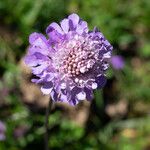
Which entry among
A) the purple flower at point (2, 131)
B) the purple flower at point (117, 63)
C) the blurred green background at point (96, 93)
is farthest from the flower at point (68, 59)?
the purple flower at point (117, 63)

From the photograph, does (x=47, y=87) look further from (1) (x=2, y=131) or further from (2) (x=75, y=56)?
(1) (x=2, y=131)

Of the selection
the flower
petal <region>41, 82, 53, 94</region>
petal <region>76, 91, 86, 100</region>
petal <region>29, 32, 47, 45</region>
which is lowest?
petal <region>76, 91, 86, 100</region>

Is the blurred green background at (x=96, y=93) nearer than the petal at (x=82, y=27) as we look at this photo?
No

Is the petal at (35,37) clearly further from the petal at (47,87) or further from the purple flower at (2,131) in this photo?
the purple flower at (2,131)

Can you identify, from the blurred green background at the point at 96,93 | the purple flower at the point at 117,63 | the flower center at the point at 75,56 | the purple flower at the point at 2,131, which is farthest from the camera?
the purple flower at the point at 117,63

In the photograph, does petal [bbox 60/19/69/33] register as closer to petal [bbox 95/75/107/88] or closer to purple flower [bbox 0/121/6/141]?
petal [bbox 95/75/107/88]

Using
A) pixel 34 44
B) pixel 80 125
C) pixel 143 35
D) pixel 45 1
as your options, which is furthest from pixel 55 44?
pixel 143 35

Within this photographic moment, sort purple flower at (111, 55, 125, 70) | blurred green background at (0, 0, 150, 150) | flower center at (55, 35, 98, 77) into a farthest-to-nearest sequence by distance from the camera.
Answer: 1. purple flower at (111, 55, 125, 70)
2. blurred green background at (0, 0, 150, 150)
3. flower center at (55, 35, 98, 77)

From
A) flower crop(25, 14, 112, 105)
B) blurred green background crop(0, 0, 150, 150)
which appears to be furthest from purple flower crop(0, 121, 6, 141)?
flower crop(25, 14, 112, 105)
